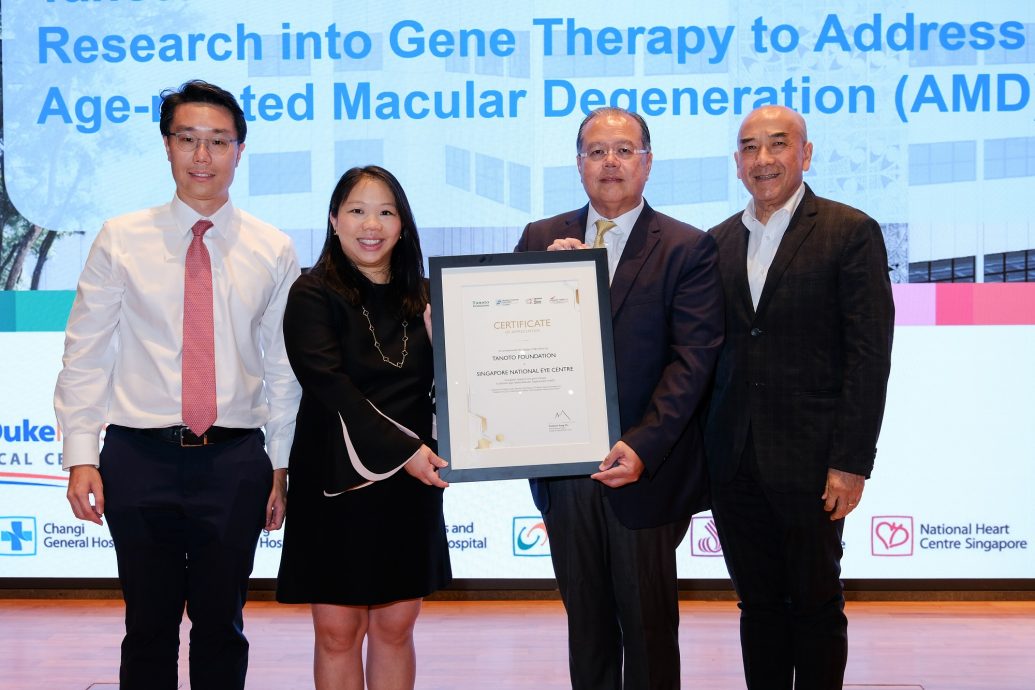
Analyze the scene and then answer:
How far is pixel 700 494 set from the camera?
2.41 m

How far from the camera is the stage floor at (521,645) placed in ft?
11.3

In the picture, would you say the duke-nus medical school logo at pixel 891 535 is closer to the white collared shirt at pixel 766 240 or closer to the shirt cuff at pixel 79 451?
the white collared shirt at pixel 766 240

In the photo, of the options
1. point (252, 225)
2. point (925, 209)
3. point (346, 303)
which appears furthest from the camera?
point (925, 209)

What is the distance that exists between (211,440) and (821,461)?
1532 millimetres

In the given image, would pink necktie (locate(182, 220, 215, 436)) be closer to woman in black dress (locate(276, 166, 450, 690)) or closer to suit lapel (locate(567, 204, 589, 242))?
woman in black dress (locate(276, 166, 450, 690))

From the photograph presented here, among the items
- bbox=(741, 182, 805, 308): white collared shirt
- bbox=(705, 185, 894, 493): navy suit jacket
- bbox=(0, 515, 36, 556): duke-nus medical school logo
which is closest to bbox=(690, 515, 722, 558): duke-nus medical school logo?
bbox=(705, 185, 894, 493): navy suit jacket

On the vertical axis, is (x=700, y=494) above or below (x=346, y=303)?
below

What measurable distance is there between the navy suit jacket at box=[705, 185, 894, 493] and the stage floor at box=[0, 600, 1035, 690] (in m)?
1.18

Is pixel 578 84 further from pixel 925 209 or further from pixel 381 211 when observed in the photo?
pixel 381 211

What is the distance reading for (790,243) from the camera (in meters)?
2.59

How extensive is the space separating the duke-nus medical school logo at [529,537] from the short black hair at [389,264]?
7.33 feet

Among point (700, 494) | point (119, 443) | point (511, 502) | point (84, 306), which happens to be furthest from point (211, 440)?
point (511, 502)

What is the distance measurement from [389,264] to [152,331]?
1.93 feet

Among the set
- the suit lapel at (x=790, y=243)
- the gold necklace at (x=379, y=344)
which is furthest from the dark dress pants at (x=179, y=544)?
the suit lapel at (x=790, y=243)
